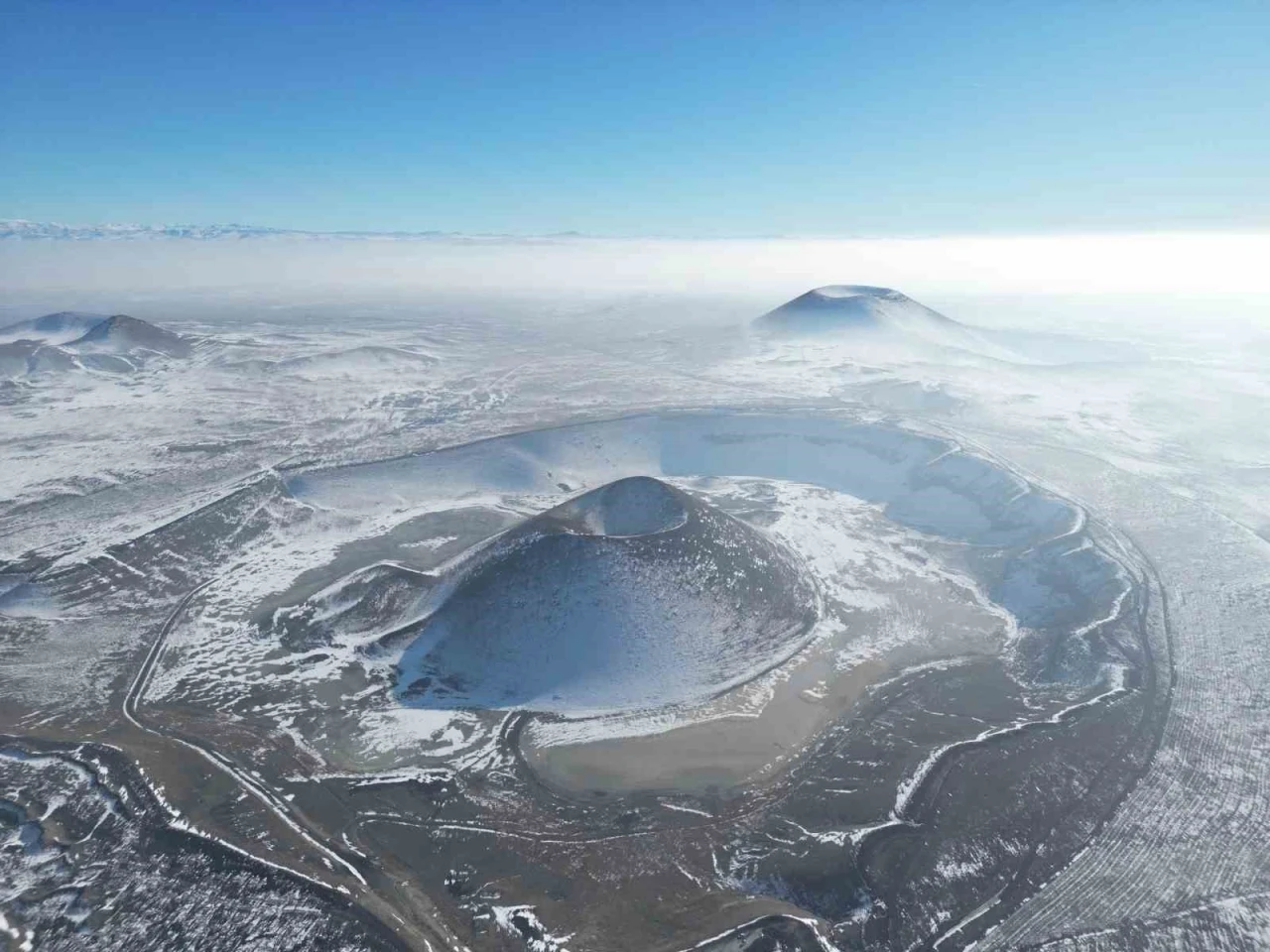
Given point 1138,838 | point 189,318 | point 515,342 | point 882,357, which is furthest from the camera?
point 189,318

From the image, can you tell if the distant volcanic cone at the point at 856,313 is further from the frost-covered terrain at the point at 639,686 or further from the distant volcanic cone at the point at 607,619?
the distant volcanic cone at the point at 607,619

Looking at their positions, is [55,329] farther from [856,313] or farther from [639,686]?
[856,313]

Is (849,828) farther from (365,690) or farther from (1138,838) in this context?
(365,690)

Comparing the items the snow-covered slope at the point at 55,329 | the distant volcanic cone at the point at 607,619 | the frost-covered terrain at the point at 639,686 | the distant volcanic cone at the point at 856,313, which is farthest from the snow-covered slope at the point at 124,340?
the distant volcanic cone at the point at 856,313

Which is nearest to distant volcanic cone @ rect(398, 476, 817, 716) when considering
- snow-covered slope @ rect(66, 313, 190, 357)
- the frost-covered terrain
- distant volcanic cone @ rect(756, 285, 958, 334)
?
the frost-covered terrain

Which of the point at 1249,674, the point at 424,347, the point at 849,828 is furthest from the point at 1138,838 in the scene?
the point at 424,347
